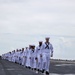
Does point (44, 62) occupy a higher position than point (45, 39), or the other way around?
point (45, 39)

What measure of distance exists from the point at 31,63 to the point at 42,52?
9708mm

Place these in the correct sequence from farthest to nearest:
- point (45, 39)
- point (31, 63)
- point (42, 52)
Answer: point (31, 63), point (42, 52), point (45, 39)

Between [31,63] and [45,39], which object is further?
[31,63]

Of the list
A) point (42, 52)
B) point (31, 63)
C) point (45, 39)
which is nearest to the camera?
point (45, 39)

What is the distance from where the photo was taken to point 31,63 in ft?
113

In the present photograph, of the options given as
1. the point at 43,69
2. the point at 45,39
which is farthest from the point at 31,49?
the point at 45,39

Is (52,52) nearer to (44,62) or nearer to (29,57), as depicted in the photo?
(44,62)

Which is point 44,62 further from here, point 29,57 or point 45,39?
point 29,57

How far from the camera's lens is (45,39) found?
2336cm

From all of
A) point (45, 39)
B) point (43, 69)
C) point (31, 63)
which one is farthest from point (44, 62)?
point (31, 63)

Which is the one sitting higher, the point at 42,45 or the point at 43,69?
the point at 42,45

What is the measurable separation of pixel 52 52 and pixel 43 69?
202cm

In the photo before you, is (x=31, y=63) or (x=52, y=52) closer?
(x=52, y=52)

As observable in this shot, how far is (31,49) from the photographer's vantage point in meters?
34.8
